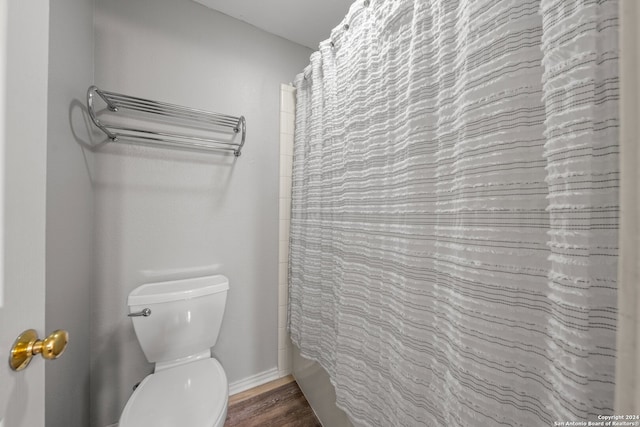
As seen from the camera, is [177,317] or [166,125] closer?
[177,317]

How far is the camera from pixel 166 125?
1222mm

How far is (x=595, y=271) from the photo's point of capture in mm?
366

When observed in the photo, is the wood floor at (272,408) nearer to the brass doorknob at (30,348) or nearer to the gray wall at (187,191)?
the gray wall at (187,191)

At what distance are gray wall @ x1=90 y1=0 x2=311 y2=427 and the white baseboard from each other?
34mm

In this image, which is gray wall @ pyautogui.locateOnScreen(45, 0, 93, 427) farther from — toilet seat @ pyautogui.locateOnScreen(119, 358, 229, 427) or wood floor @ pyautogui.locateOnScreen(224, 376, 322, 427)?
wood floor @ pyautogui.locateOnScreen(224, 376, 322, 427)

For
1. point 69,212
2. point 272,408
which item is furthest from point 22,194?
point 272,408

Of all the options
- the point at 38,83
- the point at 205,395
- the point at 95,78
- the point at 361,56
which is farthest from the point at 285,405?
the point at 95,78

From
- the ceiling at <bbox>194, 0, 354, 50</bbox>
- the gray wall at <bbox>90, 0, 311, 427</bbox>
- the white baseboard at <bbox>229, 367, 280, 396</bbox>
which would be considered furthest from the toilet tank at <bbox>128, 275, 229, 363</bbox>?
the ceiling at <bbox>194, 0, 354, 50</bbox>

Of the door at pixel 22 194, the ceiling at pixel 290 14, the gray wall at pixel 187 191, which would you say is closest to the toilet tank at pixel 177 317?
the gray wall at pixel 187 191

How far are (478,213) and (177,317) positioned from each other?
1266 mm

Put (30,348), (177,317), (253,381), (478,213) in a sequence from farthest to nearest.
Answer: (253,381) → (177,317) → (478,213) → (30,348)

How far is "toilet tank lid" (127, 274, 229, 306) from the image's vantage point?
1027 millimetres

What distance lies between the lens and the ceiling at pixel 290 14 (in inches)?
49.9

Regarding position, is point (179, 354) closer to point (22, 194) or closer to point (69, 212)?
point (69, 212)
